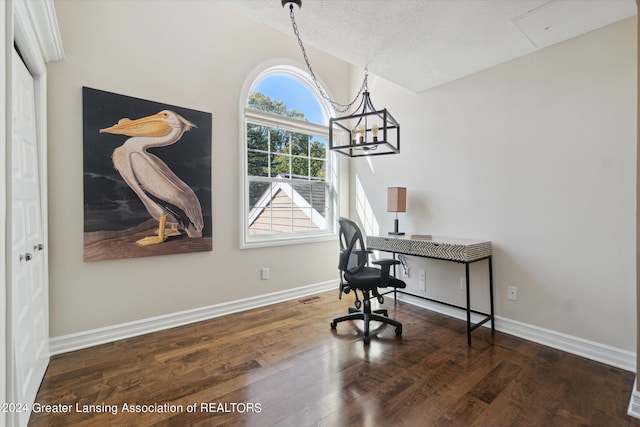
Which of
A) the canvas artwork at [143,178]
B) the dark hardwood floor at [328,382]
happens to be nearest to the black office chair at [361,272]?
the dark hardwood floor at [328,382]

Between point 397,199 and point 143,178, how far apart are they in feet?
8.09

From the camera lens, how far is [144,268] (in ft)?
8.89

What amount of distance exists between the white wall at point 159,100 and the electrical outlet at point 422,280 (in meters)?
1.35

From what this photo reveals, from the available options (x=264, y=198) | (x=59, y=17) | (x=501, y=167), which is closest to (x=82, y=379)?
(x=264, y=198)

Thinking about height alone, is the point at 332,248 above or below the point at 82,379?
above

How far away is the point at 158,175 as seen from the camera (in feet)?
8.96

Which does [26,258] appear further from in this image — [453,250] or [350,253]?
[453,250]

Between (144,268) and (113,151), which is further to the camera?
(144,268)

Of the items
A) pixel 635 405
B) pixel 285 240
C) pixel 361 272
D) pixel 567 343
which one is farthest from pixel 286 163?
pixel 635 405

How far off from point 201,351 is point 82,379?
0.73m

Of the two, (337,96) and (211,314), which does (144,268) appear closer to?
(211,314)

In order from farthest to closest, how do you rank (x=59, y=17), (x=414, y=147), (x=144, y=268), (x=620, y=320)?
(x=414, y=147) < (x=144, y=268) < (x=59, y=17) < (x=620, y=320)

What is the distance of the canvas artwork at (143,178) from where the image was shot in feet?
8.05

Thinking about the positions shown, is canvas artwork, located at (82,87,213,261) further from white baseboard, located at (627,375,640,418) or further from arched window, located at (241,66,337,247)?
white baseboard, located at (627,375,640,418)
